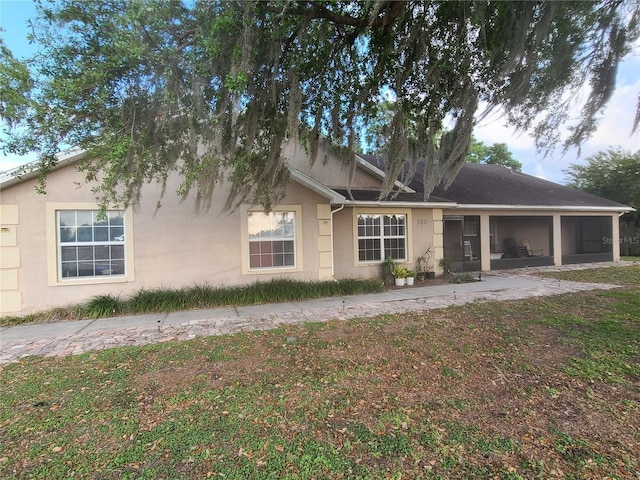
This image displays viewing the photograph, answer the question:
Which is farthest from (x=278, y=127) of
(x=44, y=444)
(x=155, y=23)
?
(x=44, y=444)

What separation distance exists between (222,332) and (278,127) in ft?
12.3

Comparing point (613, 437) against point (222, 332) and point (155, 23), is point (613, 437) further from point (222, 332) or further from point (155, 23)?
point (155, 23)

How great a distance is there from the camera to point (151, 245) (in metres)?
7.80

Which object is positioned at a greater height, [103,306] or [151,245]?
[151,245]

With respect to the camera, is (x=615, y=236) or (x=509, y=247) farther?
(x=509, y=247)

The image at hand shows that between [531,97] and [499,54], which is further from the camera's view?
[531,97]

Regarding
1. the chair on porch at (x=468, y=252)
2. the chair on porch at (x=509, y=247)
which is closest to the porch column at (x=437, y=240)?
the chair on porch at (x=468, y=252)

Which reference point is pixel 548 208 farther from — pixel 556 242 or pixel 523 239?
pixel 523 239

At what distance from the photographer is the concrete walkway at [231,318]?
5.33 meters

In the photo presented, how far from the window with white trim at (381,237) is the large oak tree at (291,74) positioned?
4210mm

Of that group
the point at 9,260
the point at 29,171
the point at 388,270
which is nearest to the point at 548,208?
the point at 388,270

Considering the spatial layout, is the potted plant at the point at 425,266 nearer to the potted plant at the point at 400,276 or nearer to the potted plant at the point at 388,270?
the potted plant at the point at 400,276

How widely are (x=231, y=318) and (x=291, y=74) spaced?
184 inches

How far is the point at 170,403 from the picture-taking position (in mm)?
3291
